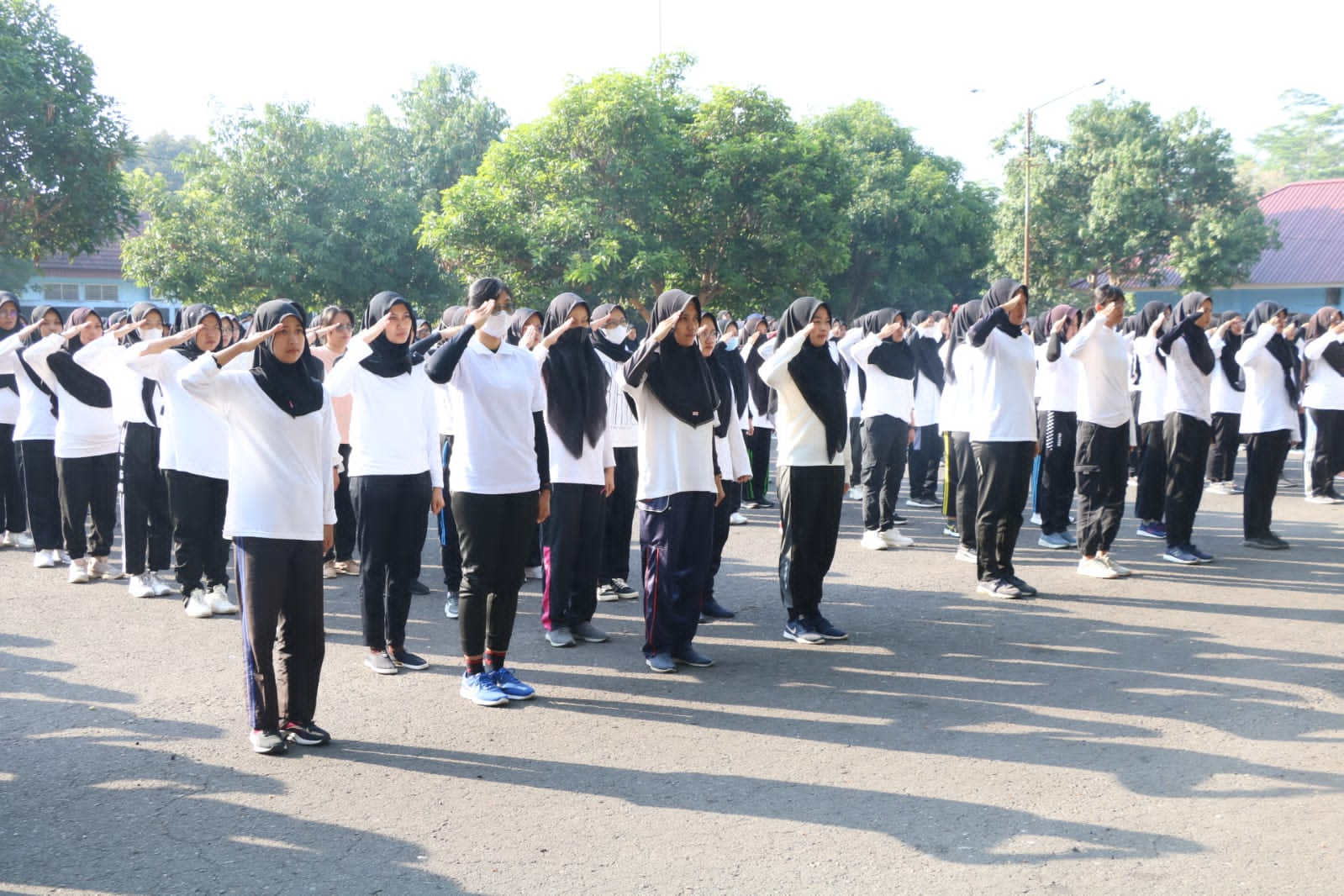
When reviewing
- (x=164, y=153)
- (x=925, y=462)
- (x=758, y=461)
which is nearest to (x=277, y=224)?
(x=758, y=461)

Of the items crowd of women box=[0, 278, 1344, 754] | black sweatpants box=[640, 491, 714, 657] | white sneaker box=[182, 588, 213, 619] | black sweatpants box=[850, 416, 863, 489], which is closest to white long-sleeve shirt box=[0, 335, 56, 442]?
crowd of women box=[0, 278, 1344, 754]

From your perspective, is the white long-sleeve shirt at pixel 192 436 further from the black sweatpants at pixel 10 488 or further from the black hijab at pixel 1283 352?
the black hijab at pixel 1283 352

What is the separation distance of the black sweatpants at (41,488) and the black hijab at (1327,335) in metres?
12.5

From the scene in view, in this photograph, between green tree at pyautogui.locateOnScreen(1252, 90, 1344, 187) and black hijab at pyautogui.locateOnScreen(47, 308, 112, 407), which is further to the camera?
green tree at pyautogui.locateOnScreen(1252, 90, 1344, 187)

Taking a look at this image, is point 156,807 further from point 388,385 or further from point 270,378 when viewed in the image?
point 388,385

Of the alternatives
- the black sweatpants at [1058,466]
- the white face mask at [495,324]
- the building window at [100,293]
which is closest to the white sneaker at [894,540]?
the black sweatpants at [1058,466]

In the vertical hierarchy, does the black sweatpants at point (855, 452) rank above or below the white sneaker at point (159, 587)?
above

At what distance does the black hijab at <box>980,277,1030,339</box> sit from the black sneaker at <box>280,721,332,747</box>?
5187 millimetres

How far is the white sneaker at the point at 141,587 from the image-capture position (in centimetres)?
820

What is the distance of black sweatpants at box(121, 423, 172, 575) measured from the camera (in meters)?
8.31

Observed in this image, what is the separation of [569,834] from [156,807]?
5.33ft

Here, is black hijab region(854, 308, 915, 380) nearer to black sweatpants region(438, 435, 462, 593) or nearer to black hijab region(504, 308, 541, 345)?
black hijab region(504, 308, 541, 345)

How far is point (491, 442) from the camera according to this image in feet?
18.4

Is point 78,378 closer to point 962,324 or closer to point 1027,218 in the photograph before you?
point 962,324
